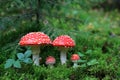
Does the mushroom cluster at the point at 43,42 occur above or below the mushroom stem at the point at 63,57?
above

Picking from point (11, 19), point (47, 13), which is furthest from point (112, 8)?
point (11, 19)

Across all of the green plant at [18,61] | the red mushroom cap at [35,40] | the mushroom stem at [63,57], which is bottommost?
the mushroom stem at [63,57]

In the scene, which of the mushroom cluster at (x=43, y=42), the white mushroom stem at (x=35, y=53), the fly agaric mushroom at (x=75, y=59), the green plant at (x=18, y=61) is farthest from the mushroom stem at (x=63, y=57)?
the green plant at (x=18, y=61)

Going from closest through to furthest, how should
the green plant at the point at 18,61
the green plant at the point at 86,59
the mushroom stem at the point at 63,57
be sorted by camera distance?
the green plant at the point at 18,61 → the green plant at the point at 86,59 → the mushroom stem at the point at 63,57

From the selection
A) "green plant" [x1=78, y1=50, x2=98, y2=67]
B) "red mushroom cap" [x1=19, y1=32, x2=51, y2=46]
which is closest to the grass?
"green plant" [x1=78, y1=50, x2=98, y2=67]

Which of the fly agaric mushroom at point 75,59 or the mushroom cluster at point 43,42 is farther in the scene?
the fly agaric mushroom at point 75,59

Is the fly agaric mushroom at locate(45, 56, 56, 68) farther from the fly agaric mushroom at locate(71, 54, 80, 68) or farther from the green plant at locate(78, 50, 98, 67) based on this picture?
the green plant at locate(78, 50, 98, 67)

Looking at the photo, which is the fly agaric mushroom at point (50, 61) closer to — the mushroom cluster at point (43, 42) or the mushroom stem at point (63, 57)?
A: the mushroom cluster at point (43, 42)

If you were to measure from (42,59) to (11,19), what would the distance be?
2.61 feet

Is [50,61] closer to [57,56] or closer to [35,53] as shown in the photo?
[35,53]

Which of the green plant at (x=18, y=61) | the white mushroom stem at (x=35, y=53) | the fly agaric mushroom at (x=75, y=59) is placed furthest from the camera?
the fly agaric mushroom at (x=75, y=59)

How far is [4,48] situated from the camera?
4.10 meters

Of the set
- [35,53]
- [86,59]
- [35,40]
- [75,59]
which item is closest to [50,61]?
[35,53]

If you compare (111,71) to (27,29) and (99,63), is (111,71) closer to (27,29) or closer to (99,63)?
(99,63)
